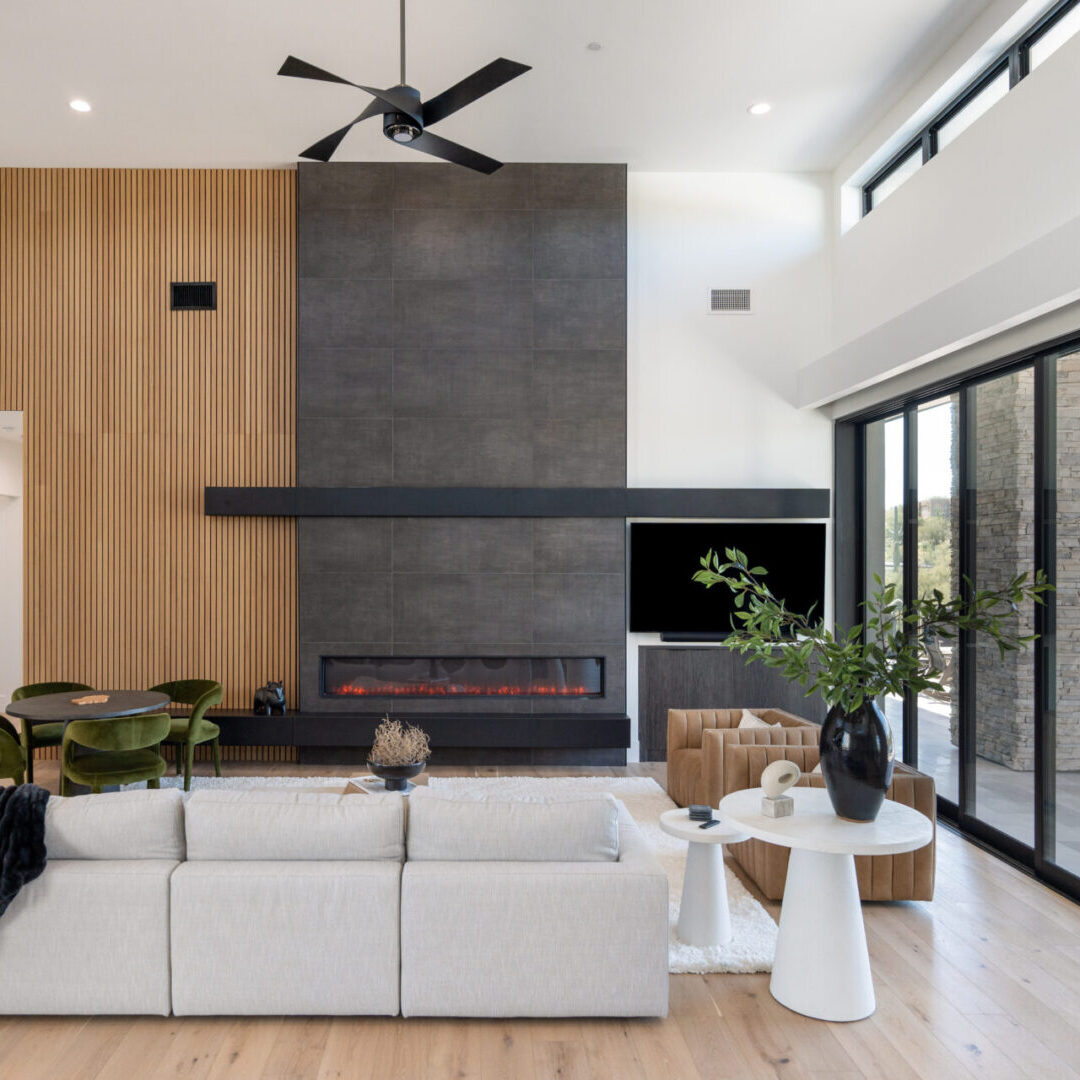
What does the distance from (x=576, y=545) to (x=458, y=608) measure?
99 cm

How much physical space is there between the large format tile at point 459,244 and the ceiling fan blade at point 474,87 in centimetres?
274

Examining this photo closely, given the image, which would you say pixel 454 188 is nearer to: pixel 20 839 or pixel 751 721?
pixel 751 721

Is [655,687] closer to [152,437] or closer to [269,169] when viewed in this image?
[152,437]

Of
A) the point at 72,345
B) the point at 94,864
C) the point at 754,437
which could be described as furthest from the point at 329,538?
the point at 94,864

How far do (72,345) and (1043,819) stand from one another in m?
7.01

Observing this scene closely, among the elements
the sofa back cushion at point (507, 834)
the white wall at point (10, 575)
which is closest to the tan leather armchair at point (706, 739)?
the sofa back cushion at point (507, 834)

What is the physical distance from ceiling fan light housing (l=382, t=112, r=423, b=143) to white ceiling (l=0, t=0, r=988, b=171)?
1.16 meters

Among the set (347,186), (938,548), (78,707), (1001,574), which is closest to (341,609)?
(78,707)

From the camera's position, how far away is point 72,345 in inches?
267

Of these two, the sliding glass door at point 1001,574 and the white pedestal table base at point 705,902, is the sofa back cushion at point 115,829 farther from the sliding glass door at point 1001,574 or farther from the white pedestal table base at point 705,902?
the sliding glass door at point 1001,574

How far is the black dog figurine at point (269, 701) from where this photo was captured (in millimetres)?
6488

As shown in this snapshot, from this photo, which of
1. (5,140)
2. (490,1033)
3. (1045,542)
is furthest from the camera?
(5,140)

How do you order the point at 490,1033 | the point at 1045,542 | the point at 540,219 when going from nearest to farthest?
the point at 490,1033 < the point at 1045,542 < the point at 540,219

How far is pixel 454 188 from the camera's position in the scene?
6.68 meters
